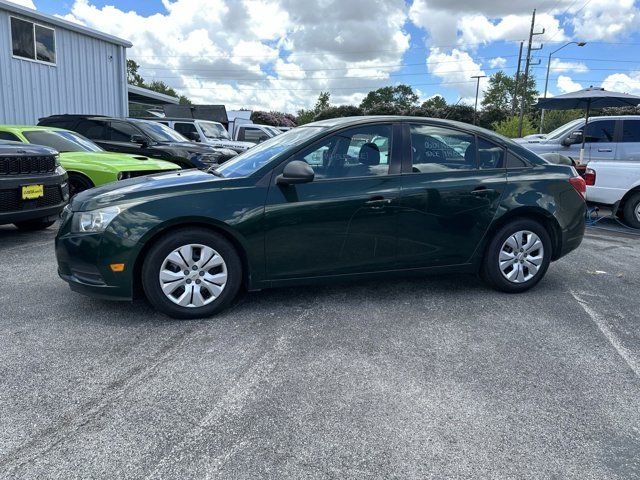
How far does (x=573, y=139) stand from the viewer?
37.3ft

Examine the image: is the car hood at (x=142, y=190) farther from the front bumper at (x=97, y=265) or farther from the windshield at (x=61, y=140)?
the windshield at (x=61, y=140)

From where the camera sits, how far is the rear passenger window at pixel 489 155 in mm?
4637

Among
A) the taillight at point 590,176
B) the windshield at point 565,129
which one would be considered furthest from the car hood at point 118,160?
the windshield at point 565,129

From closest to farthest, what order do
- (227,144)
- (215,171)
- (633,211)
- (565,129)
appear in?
(215,171) → (633,211) → (565,129) → (227,144)

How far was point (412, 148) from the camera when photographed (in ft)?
14.5

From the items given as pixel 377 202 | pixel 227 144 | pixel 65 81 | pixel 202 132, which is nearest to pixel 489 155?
pixel 377 202

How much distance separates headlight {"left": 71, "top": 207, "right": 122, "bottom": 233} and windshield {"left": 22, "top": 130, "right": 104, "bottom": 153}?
5095 mm

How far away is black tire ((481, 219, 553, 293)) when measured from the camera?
4.61 meters

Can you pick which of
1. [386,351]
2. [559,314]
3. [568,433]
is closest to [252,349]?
[386,351]

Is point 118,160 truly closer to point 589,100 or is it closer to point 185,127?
point 185,127

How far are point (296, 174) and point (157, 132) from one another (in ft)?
26.8

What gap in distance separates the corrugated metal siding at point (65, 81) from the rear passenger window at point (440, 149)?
13.5m

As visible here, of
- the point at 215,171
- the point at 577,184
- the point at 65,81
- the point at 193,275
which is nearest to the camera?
the point at 193,275

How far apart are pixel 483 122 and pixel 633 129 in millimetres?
43397
